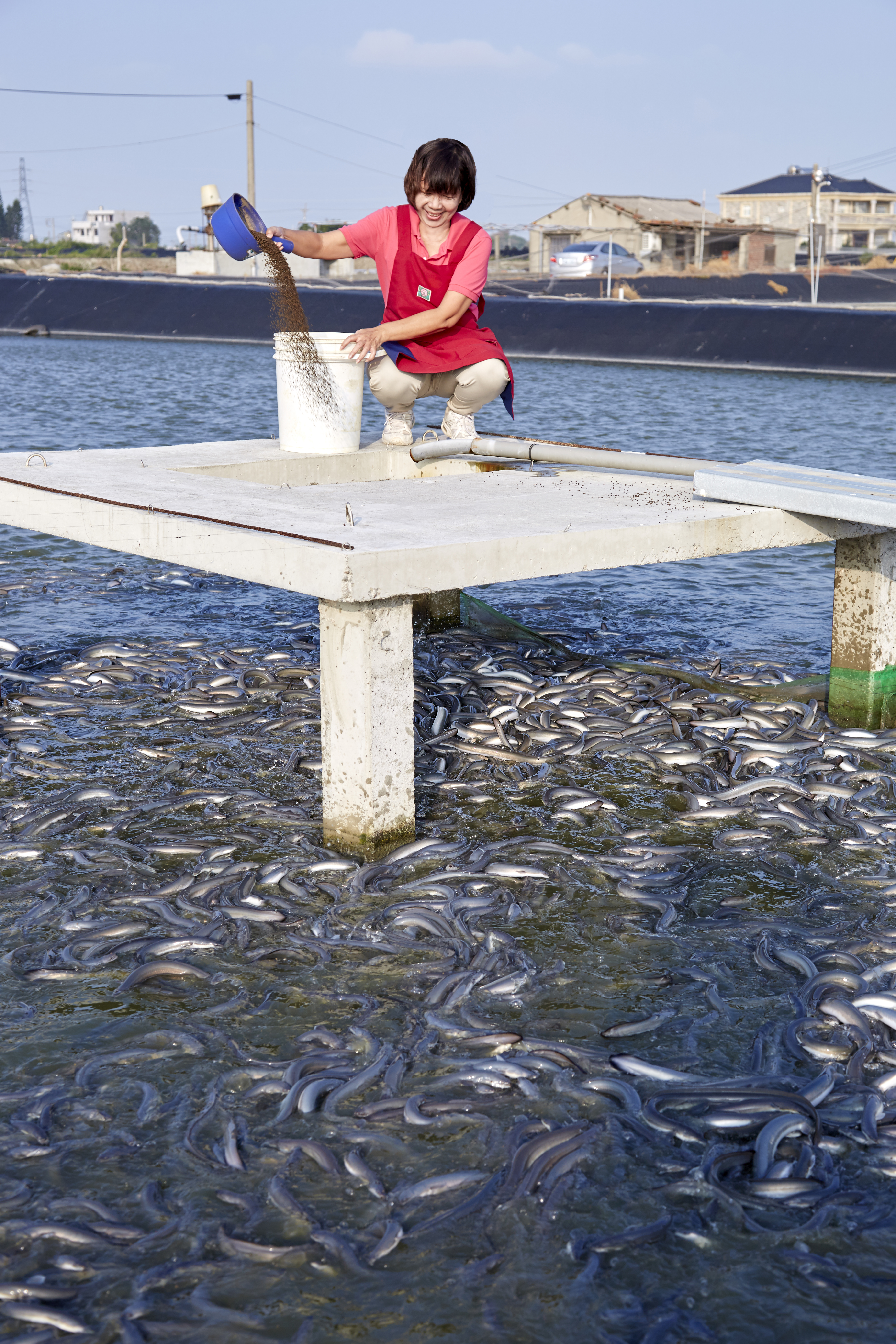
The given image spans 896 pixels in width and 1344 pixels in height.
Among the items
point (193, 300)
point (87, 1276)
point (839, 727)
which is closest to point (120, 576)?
point (839, 727)

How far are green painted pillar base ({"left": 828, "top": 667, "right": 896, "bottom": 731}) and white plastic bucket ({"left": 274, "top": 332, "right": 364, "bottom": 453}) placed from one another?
3637 millimetres

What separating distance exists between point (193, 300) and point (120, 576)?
2200 inches

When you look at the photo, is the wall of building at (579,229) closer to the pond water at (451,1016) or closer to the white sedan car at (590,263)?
the white sedan car at (590,263)

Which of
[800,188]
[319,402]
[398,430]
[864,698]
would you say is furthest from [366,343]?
[800,188]

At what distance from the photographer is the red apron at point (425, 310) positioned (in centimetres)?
847

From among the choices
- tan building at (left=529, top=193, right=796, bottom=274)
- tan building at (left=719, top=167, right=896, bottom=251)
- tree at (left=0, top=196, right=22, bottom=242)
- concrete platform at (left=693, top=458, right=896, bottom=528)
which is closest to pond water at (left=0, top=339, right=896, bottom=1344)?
concrete platform at (left=693, top=458, right=896, bottom=528)

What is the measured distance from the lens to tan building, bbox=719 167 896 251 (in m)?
127

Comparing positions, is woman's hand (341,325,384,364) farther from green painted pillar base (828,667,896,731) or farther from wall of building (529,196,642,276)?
wall of building (529,196,642,276)

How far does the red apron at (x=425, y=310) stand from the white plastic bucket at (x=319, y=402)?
Result: 1.27 ft

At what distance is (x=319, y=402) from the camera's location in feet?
28.6

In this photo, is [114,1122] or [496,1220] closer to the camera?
[496,1220]

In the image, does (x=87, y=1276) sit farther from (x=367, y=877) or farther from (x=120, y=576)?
(x=120, y=576)

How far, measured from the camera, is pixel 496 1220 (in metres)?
3.46

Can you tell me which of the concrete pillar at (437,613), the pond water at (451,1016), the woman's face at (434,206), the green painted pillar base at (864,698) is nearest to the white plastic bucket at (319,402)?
the woman's face at (434,206)
